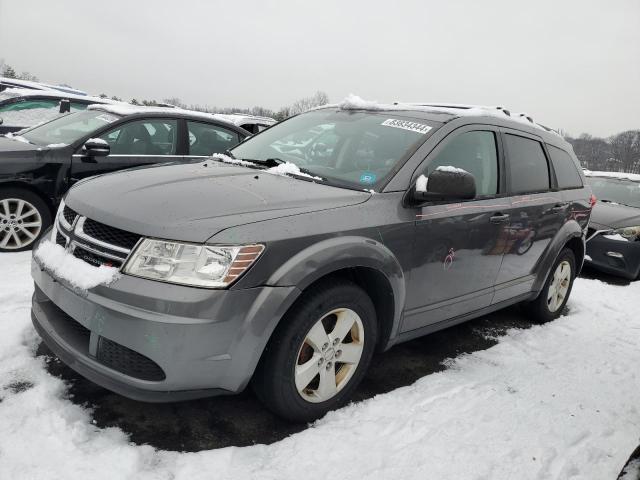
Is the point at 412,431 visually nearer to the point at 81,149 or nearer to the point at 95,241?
the point at 95,241

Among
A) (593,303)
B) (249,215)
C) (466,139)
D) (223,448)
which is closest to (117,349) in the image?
(223,448)

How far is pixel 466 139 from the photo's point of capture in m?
3.25

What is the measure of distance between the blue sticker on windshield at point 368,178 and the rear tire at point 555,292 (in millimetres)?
2354

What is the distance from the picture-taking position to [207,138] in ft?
19.3

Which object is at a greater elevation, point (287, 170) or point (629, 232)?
point (287, 170)

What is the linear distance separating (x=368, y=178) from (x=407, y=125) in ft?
1.89

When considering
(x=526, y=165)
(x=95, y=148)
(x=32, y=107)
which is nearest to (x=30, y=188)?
(x=95, y=148)

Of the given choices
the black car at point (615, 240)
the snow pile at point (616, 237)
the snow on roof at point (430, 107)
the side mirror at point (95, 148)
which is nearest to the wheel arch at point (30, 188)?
the side mirror at point (95, 148)

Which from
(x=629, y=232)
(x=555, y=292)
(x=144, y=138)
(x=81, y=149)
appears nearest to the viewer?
(x=555, y=292)

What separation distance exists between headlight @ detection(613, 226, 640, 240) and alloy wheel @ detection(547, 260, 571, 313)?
9.09ft

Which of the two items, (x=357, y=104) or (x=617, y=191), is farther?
(x=617, y=191)

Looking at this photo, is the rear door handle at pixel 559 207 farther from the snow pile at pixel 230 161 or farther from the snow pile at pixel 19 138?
the snow pile at pixel 19 138

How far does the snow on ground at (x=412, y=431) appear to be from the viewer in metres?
2.13

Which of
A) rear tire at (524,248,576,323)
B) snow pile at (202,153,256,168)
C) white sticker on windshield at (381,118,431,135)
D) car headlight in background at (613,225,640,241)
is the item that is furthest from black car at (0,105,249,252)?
car headlight in background at (613,225,640,241)
